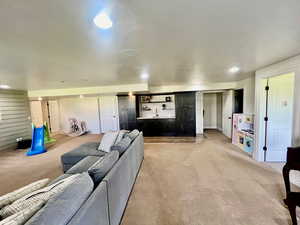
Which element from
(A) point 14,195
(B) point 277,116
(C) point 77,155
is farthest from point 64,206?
(B) point 277,116

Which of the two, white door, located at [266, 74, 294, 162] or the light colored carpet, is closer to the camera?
the light colored carpet

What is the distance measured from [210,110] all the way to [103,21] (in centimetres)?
772

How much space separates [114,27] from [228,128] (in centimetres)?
619

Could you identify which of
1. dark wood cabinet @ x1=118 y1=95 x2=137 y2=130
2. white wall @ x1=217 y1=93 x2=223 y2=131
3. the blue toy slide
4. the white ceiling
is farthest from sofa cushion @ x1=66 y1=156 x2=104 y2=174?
white wall @ x1=217 y1=93 x2=223 y2=131

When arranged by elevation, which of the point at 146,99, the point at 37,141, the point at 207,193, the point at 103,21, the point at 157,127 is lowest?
the point at 207,193

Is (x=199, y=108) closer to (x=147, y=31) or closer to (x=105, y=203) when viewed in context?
(x=147, y=31)

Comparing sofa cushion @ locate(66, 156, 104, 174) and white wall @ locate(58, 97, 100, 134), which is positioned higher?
white wall @ locate(58, 97, 100, 134)

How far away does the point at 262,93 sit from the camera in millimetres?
3596

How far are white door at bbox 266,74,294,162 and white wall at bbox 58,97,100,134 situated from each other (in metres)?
7.54

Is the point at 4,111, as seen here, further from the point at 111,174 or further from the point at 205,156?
the point at 205,156

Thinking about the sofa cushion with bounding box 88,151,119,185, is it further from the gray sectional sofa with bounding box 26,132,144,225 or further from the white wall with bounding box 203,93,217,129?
the white wall with bounding box 203,93,217,129

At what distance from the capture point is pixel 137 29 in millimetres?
1515

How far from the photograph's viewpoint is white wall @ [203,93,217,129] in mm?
7900

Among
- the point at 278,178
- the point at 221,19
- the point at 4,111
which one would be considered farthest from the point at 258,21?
the point at 4,111
